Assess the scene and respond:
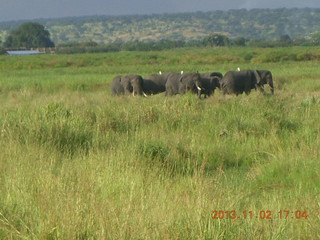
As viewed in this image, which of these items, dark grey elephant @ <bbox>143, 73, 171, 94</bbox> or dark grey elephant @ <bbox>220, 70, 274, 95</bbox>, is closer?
dark grey elephant @ <bbox>220, 70, 274, 95</bbox>

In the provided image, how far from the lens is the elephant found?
23203 mm

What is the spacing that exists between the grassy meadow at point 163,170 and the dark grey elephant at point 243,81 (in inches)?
324

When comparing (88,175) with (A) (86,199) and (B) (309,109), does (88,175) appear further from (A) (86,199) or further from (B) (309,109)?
(B) (309,109)

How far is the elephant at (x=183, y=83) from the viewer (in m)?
23.2

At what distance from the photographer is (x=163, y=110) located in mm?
13352

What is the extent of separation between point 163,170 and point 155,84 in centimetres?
1661

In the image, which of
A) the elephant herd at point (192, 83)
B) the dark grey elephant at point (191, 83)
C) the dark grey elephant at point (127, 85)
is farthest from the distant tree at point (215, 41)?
the dark grey elephant at point (191, 83)

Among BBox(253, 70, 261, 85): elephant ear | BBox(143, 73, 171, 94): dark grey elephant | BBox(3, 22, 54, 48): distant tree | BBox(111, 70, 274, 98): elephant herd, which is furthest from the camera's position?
BBox(3, 22, 54, 48): distant tree

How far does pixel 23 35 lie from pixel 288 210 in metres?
130

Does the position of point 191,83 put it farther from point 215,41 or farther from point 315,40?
point 215,41

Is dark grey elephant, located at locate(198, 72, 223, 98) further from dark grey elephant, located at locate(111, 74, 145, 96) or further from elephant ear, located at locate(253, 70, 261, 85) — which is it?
dark grey elephant, located at locate(111, 74, 145, 96)

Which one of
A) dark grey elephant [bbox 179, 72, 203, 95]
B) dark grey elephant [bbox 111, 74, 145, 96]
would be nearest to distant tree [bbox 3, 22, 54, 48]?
dark grey elephant [bbox 111, 74, 145, 96]

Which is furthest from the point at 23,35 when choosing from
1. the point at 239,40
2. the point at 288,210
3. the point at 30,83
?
the point at 288,210

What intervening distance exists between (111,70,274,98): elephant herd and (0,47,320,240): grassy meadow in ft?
26.2
